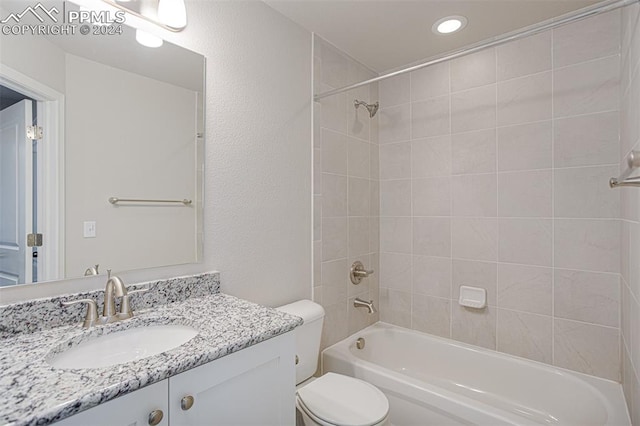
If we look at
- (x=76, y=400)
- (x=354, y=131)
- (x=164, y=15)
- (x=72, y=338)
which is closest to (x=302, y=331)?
(x=72, y=338)

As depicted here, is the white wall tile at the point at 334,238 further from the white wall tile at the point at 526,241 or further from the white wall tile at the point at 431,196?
the white wall tile at the point at 526,241

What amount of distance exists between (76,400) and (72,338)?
395 mm

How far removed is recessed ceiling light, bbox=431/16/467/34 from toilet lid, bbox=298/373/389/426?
6.52 ft

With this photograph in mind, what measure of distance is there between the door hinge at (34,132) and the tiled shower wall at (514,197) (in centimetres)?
204

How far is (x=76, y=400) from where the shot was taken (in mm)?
649

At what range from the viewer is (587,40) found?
1.76 metres

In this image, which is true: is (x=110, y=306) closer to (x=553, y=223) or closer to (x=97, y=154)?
(x=97, y=154)

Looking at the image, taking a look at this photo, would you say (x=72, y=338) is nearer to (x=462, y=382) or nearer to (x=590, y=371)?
(x=462, y=382)

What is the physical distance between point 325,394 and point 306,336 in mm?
279

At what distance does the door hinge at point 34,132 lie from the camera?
992 millimetres

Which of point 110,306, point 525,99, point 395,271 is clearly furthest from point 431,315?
point 110,306

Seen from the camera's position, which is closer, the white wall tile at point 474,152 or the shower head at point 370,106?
the white wall tile at point 474,152

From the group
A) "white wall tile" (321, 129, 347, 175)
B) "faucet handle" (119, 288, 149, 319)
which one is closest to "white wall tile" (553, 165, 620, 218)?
"white wall tile" (321, 129, 347, 175)

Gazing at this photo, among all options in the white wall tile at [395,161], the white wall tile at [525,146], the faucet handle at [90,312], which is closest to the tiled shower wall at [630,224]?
the white wall tile at [525,146]
